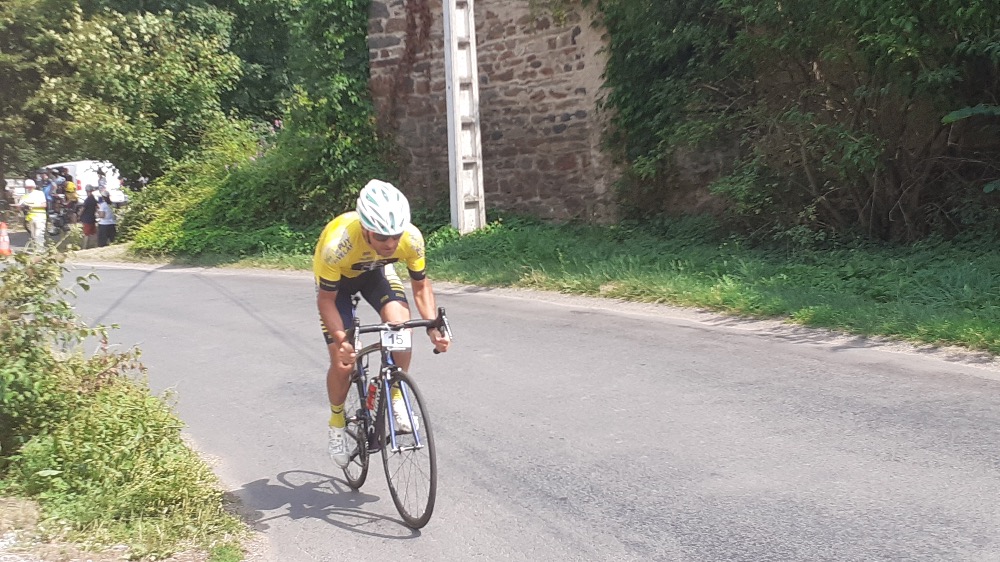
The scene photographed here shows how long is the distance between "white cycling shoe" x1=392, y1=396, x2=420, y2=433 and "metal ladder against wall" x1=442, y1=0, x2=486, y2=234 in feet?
34.9

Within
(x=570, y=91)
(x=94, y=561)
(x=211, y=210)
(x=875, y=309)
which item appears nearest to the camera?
(x=94, y=561)

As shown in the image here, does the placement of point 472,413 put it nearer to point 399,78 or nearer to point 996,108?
A: point 996,108

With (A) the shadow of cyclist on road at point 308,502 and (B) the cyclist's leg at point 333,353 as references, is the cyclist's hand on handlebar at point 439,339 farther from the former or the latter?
(A) the shadow of cyclist on road at point 308,502

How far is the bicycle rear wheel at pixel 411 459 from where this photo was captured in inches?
185

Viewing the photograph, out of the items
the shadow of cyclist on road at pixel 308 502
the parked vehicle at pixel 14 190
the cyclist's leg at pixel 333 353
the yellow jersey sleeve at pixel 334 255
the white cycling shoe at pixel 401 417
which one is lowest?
the shadow of cyclist on road at pixel 308 502

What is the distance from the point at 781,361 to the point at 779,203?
19.0ft

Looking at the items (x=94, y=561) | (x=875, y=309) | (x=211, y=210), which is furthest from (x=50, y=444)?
(x=211, y=210)

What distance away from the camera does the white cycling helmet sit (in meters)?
4.67

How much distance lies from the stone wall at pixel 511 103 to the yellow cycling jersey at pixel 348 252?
10713mm

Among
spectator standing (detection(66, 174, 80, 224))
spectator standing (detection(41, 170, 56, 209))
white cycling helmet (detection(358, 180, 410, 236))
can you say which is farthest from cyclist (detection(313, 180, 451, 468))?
spectator standing (detection(41, 170, 56, 209))

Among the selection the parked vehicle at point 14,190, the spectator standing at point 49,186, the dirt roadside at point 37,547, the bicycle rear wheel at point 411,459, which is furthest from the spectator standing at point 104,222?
the bicycle rear wheel at point 411,459

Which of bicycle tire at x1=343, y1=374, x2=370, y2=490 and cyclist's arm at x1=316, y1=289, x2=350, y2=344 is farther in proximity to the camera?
bicycle tire at x1=343, y1=374, x2=370, y2=490

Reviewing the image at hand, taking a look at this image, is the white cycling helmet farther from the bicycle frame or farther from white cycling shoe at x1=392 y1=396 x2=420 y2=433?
white cycling shoe at x1=392 y1=396 x2=420 y2=433

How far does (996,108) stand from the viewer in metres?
10.2
